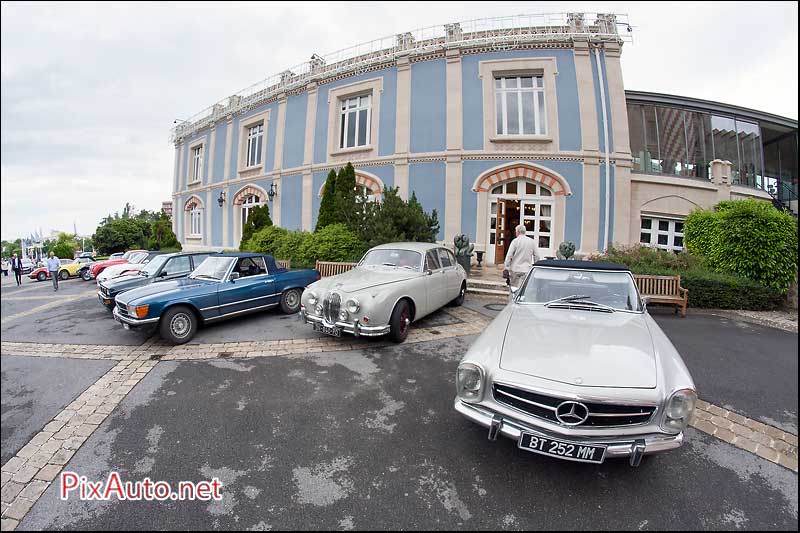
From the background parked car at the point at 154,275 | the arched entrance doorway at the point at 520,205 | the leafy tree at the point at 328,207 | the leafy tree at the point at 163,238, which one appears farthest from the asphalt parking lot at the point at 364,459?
the leafy tree at the point at 163,238

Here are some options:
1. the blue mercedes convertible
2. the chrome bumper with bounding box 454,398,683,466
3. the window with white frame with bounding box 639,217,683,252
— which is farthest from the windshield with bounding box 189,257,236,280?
the window with white frame with bounding box 639,217,683,252

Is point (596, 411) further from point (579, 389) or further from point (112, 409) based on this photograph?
point (112, 409)

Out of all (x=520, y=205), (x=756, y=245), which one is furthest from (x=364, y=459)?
(x=520, y=205)

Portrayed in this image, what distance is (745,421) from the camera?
3.83 meters

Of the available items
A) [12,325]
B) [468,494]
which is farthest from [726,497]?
[12,325]

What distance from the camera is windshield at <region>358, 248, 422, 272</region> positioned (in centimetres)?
688

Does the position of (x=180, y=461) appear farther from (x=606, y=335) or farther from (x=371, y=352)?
(x=606, y=335)

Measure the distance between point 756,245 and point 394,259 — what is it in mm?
8380

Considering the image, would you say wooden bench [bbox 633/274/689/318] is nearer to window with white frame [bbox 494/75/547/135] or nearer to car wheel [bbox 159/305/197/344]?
window with white frame [bbox 494/75/547/135]

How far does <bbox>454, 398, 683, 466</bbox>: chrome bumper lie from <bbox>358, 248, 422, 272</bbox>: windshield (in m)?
3.89

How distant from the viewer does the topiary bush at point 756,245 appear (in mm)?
8328

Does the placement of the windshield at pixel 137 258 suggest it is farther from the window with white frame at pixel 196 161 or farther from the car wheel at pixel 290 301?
the window with white frame at pixel 196 161

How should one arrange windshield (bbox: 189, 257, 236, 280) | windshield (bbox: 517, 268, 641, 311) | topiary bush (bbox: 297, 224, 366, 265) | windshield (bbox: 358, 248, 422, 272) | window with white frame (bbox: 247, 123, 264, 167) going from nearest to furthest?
1. windshield (bbox: 517, 268, 641, 311)
2. windshield (bbox: 358, 248, 422, 272)
3. windshield (bbox: 189, 257, 236, 280)
4. topiary bush (bbox: 297, 224, 366, 265)
5. window with white frame (bbox: 247, 123, 264, 167)

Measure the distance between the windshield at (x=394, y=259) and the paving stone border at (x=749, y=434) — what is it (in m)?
4.31
